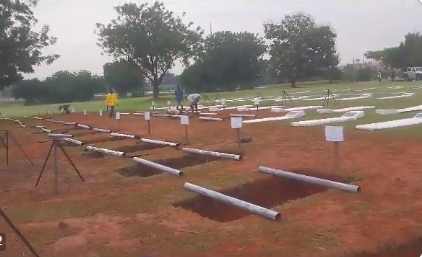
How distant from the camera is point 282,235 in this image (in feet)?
13.6

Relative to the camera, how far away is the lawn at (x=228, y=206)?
4031 mm

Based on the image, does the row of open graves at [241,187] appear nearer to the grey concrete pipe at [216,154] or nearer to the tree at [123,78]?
the grey concrete pipe at [216,154]

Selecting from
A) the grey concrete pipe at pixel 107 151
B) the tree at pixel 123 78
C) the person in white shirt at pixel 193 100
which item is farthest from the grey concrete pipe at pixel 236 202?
the tree at pixel 123 78

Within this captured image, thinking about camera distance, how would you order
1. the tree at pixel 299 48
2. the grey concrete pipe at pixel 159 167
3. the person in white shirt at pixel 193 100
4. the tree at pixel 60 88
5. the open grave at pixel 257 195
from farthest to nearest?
the tree at pixel 299 48 < the tree at pixel 60 88 < the person in white shirt at pixel 193 100 < the grey concrete pipe at pixel 159 167 < the open grave at pixel 257 195

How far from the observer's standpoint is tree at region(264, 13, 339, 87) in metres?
25.7

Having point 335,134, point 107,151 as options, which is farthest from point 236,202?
point 107,151

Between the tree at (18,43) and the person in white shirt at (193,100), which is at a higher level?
the tree at (18,43)

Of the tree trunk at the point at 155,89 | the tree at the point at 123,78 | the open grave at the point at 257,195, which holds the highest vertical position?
the tree at the point at 123,78

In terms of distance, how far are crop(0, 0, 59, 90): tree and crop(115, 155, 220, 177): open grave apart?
12.5 metres

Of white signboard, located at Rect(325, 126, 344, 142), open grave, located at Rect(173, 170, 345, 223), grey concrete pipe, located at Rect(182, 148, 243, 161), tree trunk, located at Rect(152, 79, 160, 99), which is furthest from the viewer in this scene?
tree trunk, located at Rect(152, 79, 160, 99)

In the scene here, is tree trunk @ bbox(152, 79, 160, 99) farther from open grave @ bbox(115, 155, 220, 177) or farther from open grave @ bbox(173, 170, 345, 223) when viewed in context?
open grave @ bbox(173, 170, 345, 223)

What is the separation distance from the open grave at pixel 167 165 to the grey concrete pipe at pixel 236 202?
1.66 meters

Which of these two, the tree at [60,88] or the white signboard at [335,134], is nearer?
the white signboard at [335,134]

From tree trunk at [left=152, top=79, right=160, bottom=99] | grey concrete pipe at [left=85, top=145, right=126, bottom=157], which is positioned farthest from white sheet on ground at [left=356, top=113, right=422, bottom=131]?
tree trunk at [left=152, top=79, right=160, bottom=99]
